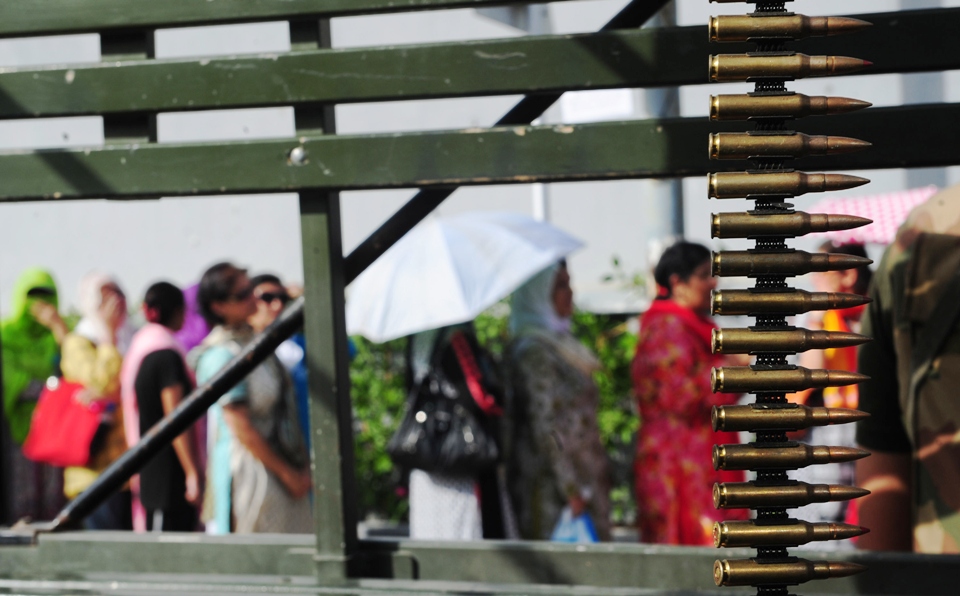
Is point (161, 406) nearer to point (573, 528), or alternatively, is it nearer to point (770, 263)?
point (573, 528)

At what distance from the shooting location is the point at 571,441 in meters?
5.32

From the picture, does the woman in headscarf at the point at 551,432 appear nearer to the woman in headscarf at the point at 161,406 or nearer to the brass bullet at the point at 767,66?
the woman in headscarf at the point at 161,406

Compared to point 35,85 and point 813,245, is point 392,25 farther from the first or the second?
point 35,85

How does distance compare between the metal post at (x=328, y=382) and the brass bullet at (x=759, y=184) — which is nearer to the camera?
the brass bullet at (x=759, y=184)

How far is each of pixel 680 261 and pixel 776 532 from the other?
4.06m

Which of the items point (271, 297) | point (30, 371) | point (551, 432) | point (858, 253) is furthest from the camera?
point (30, 371)

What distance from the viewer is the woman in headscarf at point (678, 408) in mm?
5008

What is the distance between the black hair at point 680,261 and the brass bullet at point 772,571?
4.01 m

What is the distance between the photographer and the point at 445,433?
4984 mm

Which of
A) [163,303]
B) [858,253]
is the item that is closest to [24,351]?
[163,303]

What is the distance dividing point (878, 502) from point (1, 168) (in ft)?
5.72

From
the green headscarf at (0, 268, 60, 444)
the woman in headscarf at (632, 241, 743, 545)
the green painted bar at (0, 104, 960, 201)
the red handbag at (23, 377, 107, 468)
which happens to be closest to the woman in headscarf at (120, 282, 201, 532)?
the red handbag at (23, 377, 107, 468)

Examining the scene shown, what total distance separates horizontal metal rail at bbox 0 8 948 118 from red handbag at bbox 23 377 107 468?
13.5 feet

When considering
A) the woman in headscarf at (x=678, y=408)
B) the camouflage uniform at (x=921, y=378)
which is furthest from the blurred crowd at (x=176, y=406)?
the camouflage uniform at (x=921, y=378)
